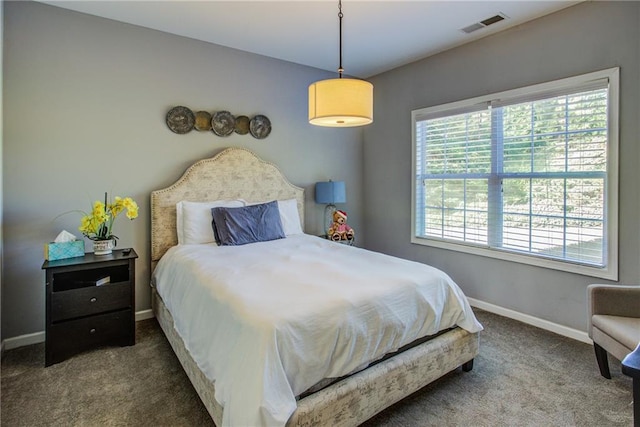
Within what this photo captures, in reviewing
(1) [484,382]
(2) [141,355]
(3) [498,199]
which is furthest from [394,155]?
(2) [141,355]

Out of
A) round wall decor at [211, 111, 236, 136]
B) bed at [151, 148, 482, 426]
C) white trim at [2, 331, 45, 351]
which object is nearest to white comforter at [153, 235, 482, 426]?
bed at [151, 148, 482, 426]

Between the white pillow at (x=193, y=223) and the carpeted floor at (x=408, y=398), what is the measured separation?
37.4 inches

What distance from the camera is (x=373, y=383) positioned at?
170cm

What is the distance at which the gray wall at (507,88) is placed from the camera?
2500mm

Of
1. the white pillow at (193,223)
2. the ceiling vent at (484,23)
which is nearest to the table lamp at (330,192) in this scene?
the white pillow at (193,223)

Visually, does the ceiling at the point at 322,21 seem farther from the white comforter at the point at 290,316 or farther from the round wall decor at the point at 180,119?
the white comforter at the point at 290,316

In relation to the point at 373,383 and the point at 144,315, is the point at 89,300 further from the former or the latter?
the point at 373,383

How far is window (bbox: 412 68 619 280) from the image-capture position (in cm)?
264

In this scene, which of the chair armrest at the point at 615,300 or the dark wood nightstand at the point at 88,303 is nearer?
the chair armrest at the point at 615,300

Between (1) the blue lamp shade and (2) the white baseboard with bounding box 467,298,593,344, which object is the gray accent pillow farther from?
(2) the white baseboard with bounding box 467,298,593,344

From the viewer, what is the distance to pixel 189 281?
7.50ft

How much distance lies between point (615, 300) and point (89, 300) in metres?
3.66

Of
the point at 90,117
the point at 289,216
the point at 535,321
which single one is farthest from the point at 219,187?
the point at 535,321

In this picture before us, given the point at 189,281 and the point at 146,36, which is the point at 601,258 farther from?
the point at 146,36
